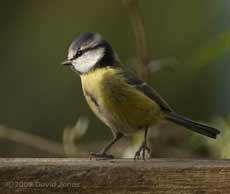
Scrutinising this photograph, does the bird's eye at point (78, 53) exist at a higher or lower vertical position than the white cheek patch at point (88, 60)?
higher

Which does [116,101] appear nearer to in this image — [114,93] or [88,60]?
[114,93]

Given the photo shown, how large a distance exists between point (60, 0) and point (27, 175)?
2.82 metres

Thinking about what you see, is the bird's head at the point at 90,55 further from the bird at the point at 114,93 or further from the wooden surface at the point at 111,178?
the wooden surface at the point at 111,178

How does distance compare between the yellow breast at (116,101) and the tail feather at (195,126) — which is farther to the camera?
the yellow breast at (116,101)

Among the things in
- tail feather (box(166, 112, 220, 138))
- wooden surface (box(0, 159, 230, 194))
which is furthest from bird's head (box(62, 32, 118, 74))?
wooden surface (box(0, 159, 230, 194))

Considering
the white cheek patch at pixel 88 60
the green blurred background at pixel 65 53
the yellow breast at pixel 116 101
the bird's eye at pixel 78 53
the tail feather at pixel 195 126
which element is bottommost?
the green blurred background at pixel 65 53

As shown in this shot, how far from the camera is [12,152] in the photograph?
332cm

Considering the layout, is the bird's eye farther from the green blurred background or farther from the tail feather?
the green blurred background

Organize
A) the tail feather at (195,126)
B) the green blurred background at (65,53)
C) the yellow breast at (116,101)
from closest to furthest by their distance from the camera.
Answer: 1. the tail feather at (195,126)
2. the yellow breast at (116,101)
3. the green blurred background at (65,53)

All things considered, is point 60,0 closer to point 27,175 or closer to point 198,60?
point 198,60

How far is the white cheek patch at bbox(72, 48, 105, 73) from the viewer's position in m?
2.53

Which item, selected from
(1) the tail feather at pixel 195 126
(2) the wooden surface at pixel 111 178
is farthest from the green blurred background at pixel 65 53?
(2) the wooden surface at pixel 111 178

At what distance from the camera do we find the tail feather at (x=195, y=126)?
233 cm

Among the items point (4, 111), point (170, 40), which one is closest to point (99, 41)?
point (4, 111)
